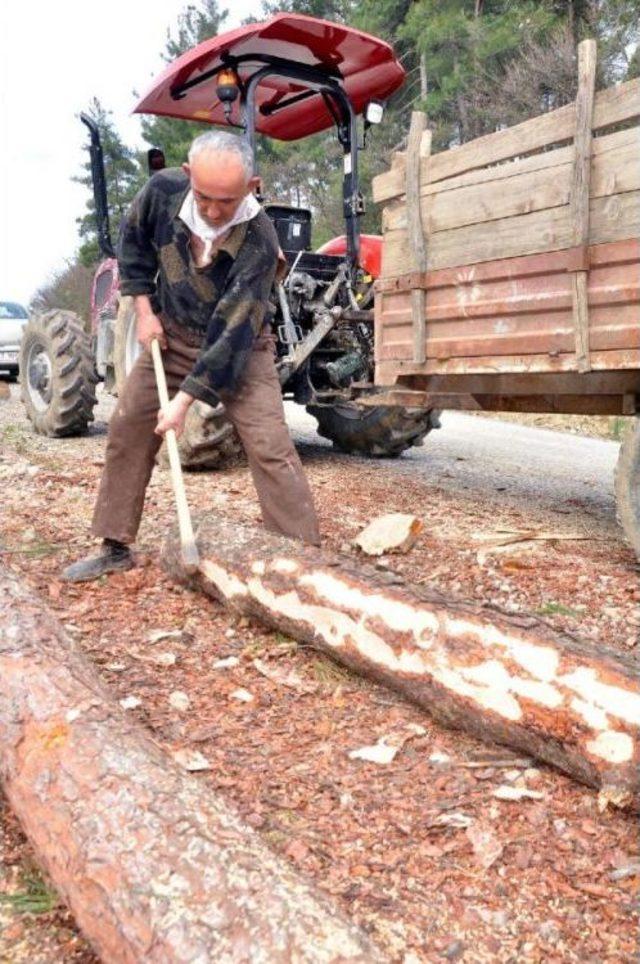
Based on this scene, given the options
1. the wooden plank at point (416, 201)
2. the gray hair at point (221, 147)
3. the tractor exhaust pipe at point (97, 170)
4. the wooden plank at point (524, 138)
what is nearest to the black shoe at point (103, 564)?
the gray hair at point (221, 147)

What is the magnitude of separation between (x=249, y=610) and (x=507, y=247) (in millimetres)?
2200

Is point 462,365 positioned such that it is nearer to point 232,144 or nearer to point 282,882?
point 232,144

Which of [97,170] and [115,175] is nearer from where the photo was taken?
[97,170]

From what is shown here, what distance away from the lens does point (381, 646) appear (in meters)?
2.78

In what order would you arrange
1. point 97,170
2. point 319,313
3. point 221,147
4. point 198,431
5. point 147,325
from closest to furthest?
point 221,147 < point 147,325 < point 198,431 < point 319,313 < point 97,170

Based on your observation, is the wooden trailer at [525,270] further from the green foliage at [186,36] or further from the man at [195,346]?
the green foliage at [186,36]

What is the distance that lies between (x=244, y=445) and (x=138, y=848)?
2368 mm

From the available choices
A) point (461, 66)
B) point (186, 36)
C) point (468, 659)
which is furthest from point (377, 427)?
point (186, 36)

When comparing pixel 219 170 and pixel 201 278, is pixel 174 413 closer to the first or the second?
pixel 201 278

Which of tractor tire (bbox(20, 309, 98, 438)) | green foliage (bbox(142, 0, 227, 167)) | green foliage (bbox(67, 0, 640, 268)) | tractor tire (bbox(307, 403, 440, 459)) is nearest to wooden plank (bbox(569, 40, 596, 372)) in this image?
tractor tire (bbox(307, 403, 440, 459))

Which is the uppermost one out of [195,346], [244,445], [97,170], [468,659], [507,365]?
[97,170]

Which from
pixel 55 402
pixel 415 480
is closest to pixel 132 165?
pixel 55 402

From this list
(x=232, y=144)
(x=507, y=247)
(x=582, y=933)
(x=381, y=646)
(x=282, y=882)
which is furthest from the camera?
(x=507, y=247)

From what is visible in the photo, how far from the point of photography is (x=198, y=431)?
5.89 metres
